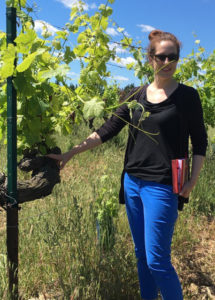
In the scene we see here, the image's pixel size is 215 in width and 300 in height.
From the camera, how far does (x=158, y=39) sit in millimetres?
1710

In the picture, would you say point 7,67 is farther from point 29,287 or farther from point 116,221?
point 116,221

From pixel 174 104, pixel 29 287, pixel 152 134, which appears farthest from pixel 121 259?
pixel 174 104

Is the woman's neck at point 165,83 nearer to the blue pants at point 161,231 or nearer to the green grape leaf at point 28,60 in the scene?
the blue pants at point 161,231

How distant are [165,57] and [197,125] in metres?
0.43

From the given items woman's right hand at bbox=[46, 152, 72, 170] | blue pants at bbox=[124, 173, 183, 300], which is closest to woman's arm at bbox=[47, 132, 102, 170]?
woman's right hand at bbox=[46, 152, 72, 170]

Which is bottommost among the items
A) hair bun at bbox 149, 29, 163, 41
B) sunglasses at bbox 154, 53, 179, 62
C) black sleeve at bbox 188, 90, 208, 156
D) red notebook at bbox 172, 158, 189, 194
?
red notebook at bbox 172, 158, 189, 194

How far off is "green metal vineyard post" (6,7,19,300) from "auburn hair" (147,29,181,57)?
781mm

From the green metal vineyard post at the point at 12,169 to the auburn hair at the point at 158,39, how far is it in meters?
0.78

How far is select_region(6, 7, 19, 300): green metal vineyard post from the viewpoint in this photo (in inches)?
58.9

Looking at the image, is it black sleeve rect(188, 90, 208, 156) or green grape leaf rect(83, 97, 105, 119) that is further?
black sleeve rect(188, 90, 208, 156)

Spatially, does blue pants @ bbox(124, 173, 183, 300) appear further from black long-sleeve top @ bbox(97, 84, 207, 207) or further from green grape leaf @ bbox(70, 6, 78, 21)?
green grape leaf @ bbox(70, 6, 78, 21)

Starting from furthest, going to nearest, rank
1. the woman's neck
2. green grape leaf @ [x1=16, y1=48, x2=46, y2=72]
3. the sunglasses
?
the woman's neck
the sunglasses
green grape leaf @ [x1=16, y1=48, x2=46, y2=72]

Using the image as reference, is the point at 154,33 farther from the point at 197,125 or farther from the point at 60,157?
the point at 60,157

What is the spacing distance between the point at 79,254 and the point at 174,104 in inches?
46.9
